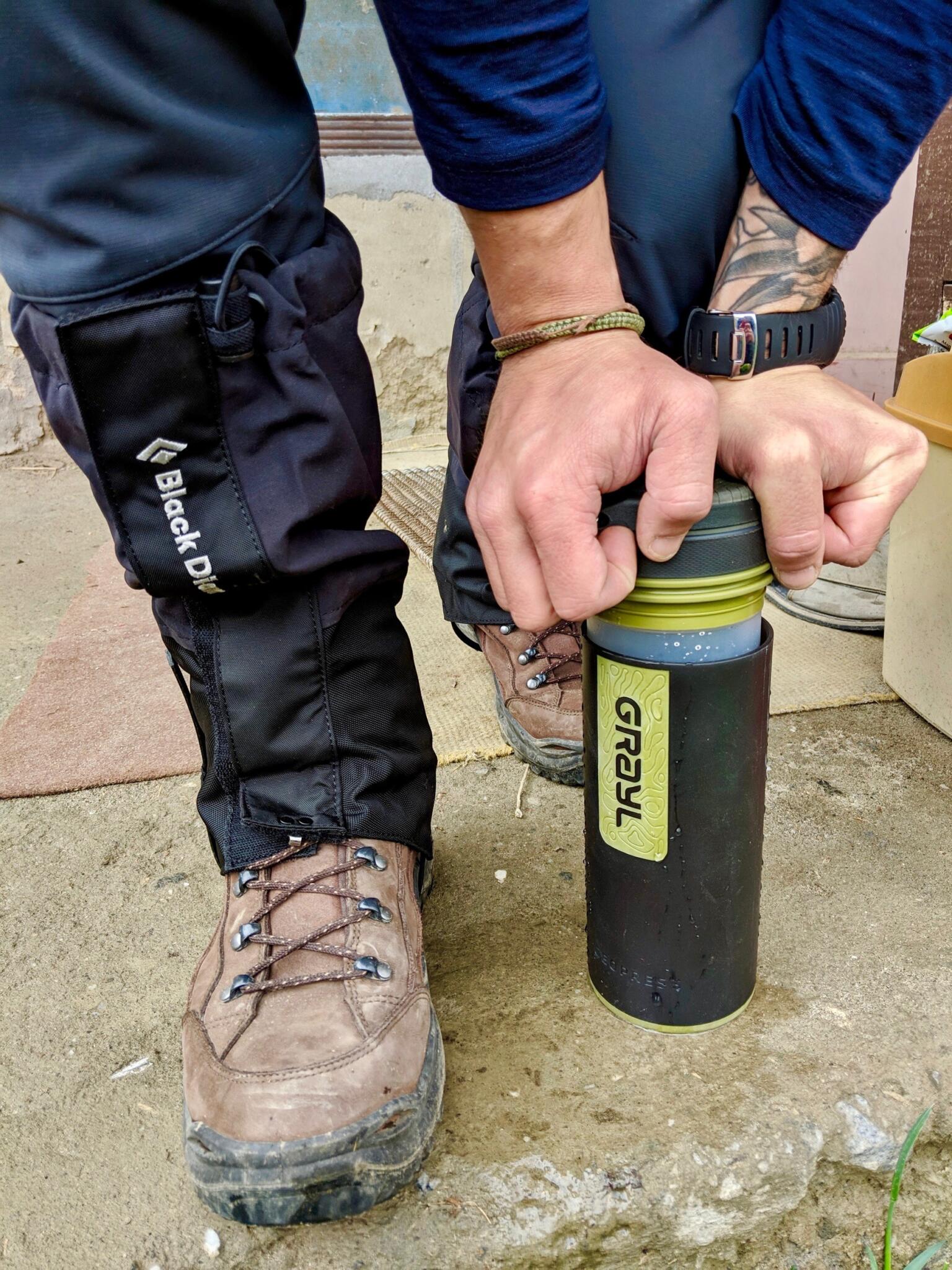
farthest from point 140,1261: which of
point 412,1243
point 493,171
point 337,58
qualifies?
point 337,58

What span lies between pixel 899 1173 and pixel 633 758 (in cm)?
48

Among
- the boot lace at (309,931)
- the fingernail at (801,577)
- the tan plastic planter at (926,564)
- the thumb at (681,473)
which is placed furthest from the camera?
the tan plastic planter at (926,564)

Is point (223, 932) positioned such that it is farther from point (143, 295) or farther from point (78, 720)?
point (78, 720)

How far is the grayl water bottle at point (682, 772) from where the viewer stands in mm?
852

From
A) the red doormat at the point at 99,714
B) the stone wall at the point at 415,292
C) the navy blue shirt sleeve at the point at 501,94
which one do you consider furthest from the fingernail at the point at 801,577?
the stone wall at the point at 415,292

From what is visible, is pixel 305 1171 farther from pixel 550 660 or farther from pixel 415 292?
pixel 415 292

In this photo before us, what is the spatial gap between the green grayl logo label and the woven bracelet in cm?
29

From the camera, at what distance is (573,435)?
0.80 m

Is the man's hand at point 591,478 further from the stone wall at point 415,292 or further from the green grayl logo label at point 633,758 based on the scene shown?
the stone wall at point 415,292

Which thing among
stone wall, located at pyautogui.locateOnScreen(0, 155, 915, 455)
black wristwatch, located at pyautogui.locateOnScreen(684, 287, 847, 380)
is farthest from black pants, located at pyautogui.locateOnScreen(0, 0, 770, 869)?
stone wall, located at pyautogui.locateOnScreen(0, 155, 915, 455)

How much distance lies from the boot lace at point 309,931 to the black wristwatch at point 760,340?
0.65m

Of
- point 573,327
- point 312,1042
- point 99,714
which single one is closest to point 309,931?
point 312,1042

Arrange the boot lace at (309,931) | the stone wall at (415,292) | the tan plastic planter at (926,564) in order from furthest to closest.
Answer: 1. the stone wall at (415,292)
2. the tan plastic planter at (926,564)
3. the boot lace at (309,931)

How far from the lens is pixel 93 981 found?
1.23 m
